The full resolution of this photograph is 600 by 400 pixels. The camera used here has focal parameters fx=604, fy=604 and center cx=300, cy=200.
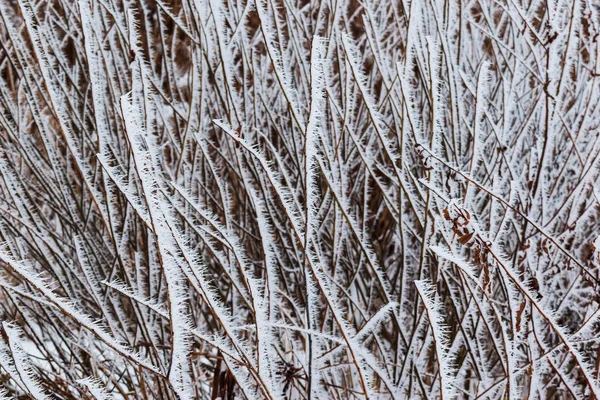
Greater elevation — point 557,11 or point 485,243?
point 557,11

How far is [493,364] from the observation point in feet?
7.55

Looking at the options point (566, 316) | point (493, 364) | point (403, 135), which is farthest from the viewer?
point (566, 316)

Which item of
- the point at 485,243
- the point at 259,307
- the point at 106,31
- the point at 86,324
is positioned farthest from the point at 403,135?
the point at 106,31

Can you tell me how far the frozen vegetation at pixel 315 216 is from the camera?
4.00ft

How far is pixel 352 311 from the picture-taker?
83.8 inches

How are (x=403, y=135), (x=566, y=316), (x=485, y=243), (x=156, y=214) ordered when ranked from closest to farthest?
(x=156, y=214) < (x=485, y=243) < (x=403, y=135) < (x=566, y=316)

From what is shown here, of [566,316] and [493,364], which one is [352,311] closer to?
[493,364]

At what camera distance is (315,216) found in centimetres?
179

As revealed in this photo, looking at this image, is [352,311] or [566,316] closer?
[352,311]

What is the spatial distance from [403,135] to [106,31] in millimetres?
1255

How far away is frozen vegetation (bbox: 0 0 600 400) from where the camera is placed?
48.1 inches

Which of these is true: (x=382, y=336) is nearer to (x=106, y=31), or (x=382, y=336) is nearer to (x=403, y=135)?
(x=403, y=135)

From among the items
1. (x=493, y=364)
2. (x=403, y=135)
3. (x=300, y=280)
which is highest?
(x=403, y=135)

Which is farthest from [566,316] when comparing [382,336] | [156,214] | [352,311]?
[156,214]
